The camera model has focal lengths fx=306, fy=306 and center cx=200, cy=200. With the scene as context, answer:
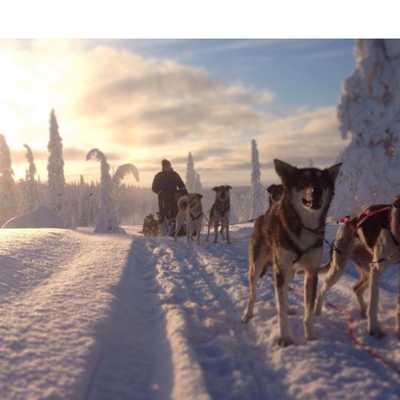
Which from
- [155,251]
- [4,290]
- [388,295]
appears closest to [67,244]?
A: [155,251]

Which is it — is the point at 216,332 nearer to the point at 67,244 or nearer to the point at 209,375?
the point at 209,375

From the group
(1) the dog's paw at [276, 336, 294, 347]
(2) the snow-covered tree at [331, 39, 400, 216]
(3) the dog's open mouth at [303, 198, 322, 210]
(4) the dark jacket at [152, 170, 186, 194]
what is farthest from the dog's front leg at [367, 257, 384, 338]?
(2) the snow-covered tree at [331, 39, 400, 216]

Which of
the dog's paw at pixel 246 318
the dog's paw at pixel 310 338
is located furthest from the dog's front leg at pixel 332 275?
the dog's paw at pixel 246 318

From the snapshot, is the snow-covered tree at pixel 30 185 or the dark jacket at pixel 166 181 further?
the snow-covered tree at pixel 30 185

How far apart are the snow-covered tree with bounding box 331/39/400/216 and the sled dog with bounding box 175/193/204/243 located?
32.0 ft

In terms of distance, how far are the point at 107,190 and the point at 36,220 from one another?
387 inches

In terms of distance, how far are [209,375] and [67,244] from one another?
25.8 feet

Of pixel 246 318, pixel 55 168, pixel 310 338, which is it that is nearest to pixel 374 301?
pixel 310 338

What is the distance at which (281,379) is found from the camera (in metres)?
2.69

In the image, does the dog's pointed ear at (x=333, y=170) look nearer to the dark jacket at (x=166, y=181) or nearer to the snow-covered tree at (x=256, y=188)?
the dark jacket at (x=166, y=181)

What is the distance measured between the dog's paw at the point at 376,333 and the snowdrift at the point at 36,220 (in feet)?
102

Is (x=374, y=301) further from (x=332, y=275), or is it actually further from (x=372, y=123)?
(x=372, y=123)

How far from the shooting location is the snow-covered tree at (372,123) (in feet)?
49.6

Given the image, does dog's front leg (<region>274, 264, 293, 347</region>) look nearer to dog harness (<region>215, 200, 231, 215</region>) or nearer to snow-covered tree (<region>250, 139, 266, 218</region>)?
dog harness (<region>215, 200, 231, 215</region>)
